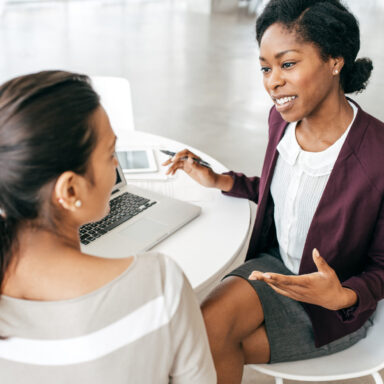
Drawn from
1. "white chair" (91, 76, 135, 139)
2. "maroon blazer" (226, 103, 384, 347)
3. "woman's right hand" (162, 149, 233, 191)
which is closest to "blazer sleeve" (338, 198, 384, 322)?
"maroon blazer" (226, 103, 384, 347)

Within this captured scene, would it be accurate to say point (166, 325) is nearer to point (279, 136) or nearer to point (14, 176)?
point (14, 176)

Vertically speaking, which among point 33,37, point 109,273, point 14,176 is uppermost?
point 14,176

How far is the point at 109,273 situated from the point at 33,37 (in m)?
7.20

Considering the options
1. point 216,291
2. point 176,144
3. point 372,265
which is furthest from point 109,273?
point 176,144

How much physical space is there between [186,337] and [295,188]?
0.77 meters

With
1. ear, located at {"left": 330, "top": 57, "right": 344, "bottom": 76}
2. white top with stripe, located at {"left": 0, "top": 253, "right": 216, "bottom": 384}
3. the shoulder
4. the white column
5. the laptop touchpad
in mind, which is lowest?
the white column

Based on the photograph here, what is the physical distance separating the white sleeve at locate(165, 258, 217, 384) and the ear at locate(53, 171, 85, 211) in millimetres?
175

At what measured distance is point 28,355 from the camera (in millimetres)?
703

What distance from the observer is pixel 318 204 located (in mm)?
1348

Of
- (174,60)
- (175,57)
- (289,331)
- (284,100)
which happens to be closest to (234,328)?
(289,331)

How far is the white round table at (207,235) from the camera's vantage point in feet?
3.97

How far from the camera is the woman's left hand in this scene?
111 cm

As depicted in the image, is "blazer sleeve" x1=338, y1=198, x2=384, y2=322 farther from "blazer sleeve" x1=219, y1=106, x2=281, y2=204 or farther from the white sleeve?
the white sleeve

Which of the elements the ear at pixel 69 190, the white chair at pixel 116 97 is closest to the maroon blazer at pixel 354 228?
the ear at pixel 69 190
